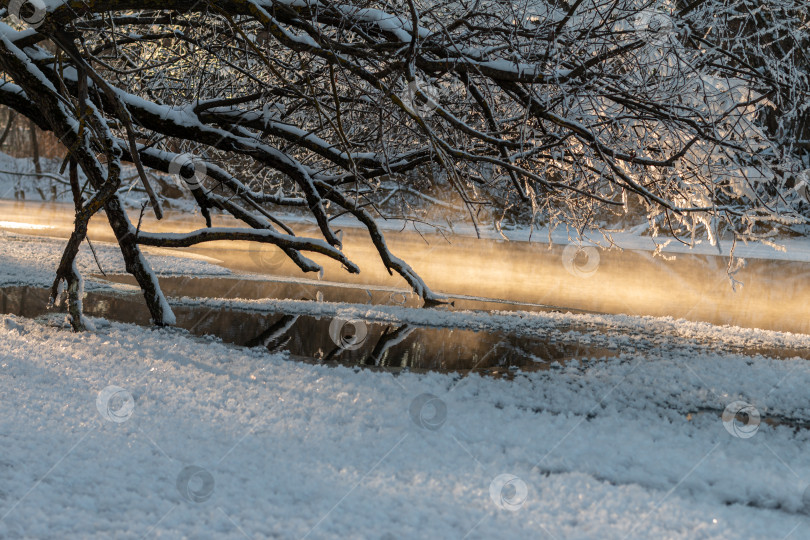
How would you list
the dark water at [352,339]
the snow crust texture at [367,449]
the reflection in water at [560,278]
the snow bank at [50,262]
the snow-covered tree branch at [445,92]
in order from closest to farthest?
Result: the snow crust texture at [367,449], the snow-covered tree branch at [445,92], the dark water at [352,339], the snow bank at [50,262], the reflection in water at [560,278]

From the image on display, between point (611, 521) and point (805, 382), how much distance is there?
354cm

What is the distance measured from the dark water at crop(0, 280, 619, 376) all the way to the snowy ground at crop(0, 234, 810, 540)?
0.51 m

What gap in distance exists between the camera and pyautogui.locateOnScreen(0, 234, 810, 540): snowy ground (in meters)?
2.68

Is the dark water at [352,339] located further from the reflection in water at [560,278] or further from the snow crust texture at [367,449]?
the reflection in water at [560,278]

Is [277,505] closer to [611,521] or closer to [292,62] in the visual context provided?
[611,521]

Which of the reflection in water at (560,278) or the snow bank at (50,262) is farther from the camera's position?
the reflection in water at (560,278)

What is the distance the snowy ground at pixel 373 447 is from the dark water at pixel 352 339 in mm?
508

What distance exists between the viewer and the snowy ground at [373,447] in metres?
2.68

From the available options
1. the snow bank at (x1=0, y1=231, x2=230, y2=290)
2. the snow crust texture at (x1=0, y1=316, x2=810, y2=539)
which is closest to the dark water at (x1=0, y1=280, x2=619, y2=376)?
the snow crust texture at (x1=0, y1=316, x2=810, y2=539)

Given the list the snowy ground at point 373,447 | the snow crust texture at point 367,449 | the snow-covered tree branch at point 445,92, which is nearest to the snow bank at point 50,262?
the snow-covered tree branch at point 445,92

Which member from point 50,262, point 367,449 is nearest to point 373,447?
point 367,449

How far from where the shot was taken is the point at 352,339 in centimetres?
655

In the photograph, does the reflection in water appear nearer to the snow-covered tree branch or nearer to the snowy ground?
the snow-covered tree branch

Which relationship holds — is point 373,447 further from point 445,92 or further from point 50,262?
point 50,262
